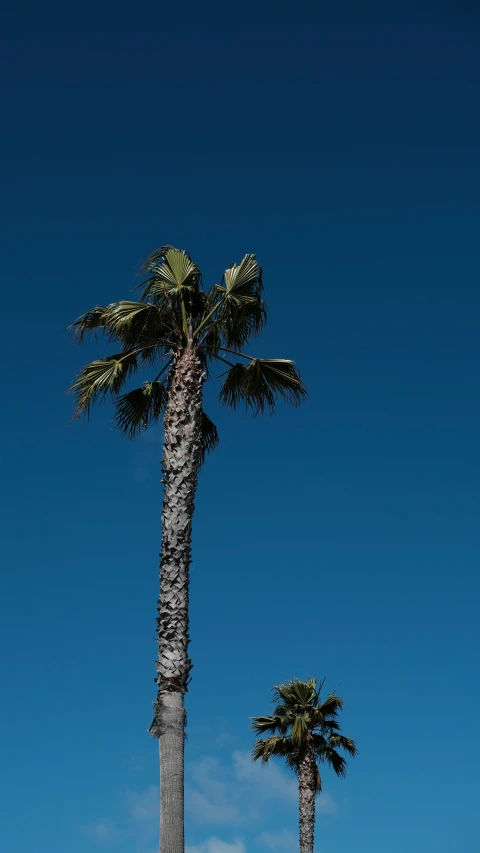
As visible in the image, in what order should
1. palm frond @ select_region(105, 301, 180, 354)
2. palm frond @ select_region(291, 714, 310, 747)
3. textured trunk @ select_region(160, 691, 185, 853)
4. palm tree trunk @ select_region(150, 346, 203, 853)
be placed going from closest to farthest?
1. textured trunk @ select_region(160, 691, 185, 853)
2. palm tree trunk @ select_region(150, 346, 203, 853)
3. palm frond @ select_region(105, 301, 180, 354)
4. palm frond @ select_region(291, 714, 310, 747)

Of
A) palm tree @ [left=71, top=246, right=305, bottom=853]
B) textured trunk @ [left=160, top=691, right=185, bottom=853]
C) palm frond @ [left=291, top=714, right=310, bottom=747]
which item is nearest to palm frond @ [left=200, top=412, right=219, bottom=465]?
palm tree @ [left=71, top=246, right=305, bottom=853]

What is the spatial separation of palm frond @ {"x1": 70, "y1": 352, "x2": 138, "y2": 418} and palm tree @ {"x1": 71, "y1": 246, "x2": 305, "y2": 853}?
0.02m

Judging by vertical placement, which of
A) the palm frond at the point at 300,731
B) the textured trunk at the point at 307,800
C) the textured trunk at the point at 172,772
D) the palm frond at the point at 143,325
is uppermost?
the palm frond at the point at 143,325

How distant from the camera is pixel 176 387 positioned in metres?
13.2

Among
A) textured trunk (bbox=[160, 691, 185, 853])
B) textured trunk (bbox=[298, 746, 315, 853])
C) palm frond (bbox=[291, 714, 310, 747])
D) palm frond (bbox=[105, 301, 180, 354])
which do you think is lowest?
textured trunk (bbox=[160, 691, 185, 853])

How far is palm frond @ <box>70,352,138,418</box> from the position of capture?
14.3 metres

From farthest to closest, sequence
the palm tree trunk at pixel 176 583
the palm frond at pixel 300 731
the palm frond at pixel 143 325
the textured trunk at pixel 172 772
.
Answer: the palm frond at pixel 300 731, the palm frond at pixel 143 325, the palm tree trunk at pixel 176 583, the textured trunk at pixel 172 772

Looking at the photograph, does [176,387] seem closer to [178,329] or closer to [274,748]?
[178,329]

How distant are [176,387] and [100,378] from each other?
1.63 m

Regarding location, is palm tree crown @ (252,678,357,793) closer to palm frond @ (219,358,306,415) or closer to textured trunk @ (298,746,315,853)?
textured trunk @ (298,746,315,853)

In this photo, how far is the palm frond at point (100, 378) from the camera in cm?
1429

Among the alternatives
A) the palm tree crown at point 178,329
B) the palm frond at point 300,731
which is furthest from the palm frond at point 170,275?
the palm frond at point 300,731

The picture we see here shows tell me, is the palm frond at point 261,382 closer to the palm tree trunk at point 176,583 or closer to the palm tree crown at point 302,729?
the palm tree trunk at point 176,583

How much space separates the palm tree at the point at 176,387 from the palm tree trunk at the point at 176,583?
0.01 m
